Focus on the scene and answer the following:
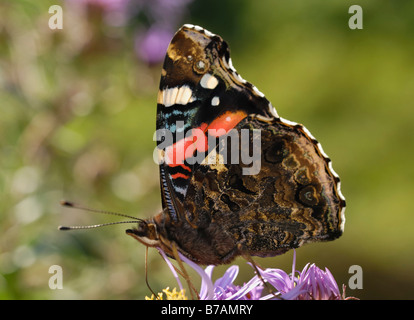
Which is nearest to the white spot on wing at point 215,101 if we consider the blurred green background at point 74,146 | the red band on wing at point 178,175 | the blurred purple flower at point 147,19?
the red band on wing at point 178,175

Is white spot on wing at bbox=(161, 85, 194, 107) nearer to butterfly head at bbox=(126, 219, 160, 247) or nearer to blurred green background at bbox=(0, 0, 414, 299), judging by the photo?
butterfly head at bbox=(126, 219, 160, 247)

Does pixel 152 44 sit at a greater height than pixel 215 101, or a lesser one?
greater

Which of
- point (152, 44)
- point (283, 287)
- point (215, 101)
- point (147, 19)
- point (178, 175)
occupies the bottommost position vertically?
point (283, 287)

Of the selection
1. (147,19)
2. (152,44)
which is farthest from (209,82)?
(147,19)

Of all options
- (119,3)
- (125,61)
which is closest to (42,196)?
(125,61)

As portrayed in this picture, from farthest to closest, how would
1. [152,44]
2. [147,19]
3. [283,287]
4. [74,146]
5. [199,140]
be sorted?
[147,19] → [152,44] → [74,146] → [199,140] → [283,287]

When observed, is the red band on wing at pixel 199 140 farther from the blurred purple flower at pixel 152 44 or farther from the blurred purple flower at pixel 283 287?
the blurred purple flower at pixel 152 44

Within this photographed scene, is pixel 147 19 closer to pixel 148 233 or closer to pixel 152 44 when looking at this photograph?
pixel 152 44
